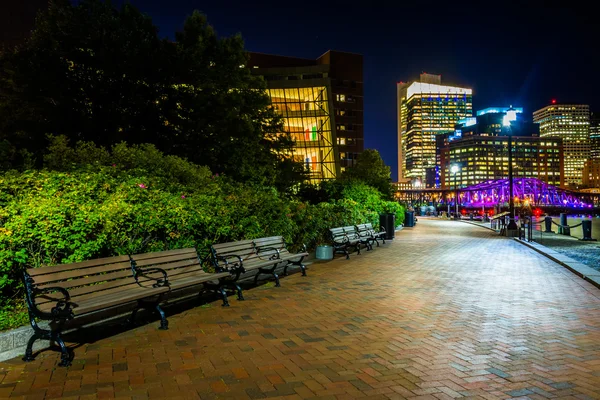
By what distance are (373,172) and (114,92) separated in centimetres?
2370

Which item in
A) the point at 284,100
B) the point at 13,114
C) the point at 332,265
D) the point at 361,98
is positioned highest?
the point at 361,98

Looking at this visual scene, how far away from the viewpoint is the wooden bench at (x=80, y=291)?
176 inches

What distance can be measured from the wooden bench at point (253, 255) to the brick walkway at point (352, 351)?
1.61 ft

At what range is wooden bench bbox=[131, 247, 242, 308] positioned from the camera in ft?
19.9

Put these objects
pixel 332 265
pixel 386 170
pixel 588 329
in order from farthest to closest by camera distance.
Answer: pixel 386 170 < pixel 332 265 < pixel 588 329

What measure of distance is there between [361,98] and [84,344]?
96391 mm

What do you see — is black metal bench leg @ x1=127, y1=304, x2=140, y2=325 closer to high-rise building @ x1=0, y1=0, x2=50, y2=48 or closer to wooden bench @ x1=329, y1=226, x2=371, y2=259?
wooden bench @ x1=329, y1=226, x2=371, y2=259

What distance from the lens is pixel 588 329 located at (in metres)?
5.49

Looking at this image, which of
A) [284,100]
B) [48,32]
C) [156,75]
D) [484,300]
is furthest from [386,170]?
[484,300]

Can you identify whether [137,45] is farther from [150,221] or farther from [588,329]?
[588,329]

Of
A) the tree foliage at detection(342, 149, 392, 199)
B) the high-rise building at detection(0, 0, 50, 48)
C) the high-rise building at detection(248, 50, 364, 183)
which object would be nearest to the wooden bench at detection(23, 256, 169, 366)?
the high-rise building at detection(0, 0, 50, 48)

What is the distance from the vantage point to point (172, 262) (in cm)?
661

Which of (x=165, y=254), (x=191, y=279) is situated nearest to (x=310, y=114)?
(x=165, y=254)

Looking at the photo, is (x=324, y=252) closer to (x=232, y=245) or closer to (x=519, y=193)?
(x=232, y=245)
